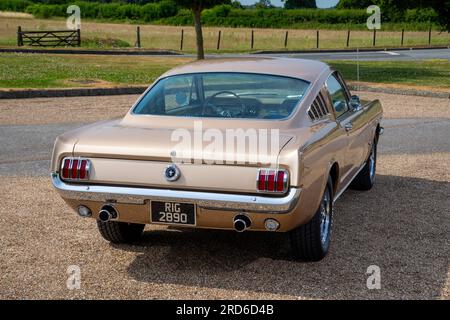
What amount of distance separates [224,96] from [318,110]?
2.47 ft

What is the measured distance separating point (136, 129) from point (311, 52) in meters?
33.5

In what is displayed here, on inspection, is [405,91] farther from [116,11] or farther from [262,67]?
[116,11]

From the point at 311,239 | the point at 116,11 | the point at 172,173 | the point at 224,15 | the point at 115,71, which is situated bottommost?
the point at 224,15

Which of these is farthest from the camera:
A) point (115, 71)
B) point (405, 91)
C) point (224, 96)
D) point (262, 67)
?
point (115, 71)

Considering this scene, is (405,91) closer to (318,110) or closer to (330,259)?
(318,110)

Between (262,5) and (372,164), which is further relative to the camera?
(262,5)

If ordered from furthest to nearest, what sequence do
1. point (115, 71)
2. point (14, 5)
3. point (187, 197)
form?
point (14, 5)
point (115, 71)
point (187, 197)

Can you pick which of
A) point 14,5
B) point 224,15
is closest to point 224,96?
point 224,15

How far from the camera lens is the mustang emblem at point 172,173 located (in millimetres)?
4512

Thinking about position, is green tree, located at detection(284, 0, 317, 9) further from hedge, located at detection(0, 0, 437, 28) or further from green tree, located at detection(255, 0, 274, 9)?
hedge, located at detection(0, 0, 437, 28)

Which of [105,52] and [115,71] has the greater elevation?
[115,71]

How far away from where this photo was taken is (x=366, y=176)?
752 centimetres
